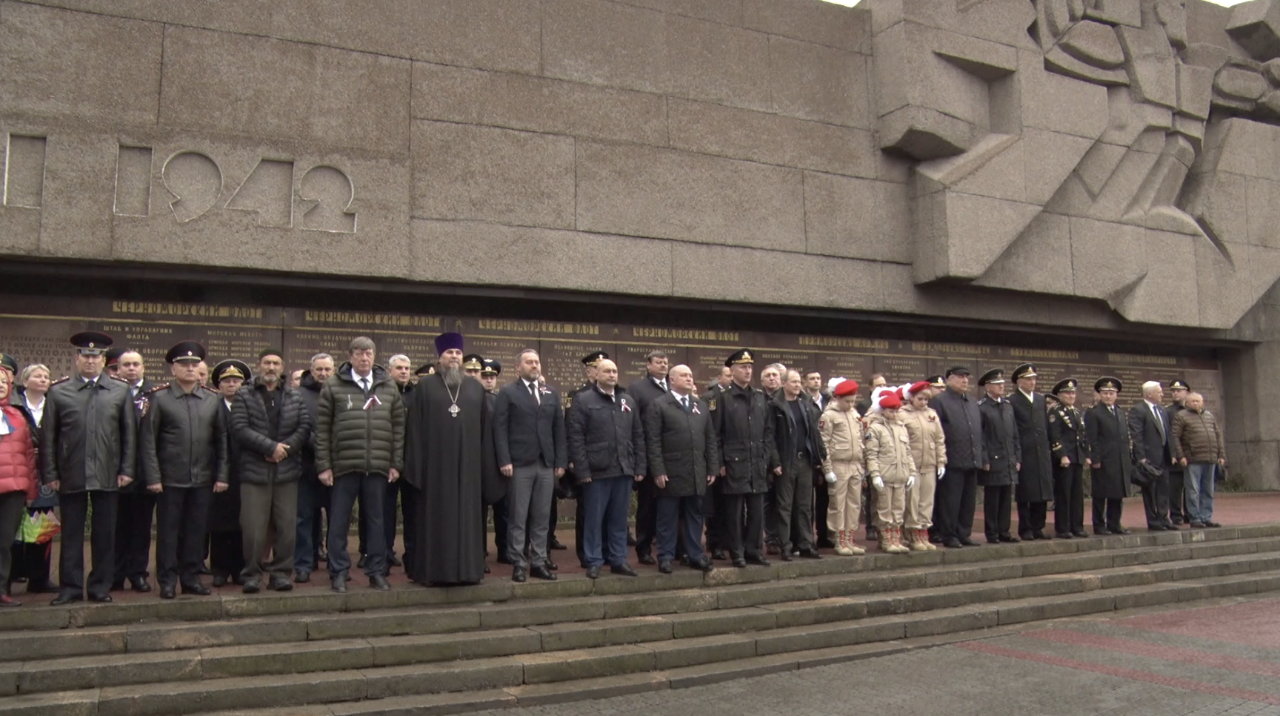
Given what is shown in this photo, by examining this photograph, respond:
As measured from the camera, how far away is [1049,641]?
7672 millimetres

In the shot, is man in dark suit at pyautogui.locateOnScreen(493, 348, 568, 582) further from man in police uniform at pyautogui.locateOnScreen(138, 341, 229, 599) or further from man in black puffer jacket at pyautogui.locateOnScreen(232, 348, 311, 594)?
man in police uniform at pyautogui.locateOnScreen(138, 341, 229, 599)

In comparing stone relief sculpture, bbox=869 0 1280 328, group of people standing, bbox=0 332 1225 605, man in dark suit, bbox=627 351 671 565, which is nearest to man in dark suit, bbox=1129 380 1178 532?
group of people standing, bbox=0 332 1225 605

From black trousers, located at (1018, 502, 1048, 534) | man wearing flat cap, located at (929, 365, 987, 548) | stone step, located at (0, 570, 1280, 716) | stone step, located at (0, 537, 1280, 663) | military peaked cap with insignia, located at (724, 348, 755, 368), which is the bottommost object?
stone step, located at (0, 570, 1280, 716)

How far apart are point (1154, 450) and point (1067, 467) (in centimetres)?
147

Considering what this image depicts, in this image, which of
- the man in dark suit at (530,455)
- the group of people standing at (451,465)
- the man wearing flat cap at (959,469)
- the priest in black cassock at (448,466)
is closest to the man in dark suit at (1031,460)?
the group of people standing at (451,465)

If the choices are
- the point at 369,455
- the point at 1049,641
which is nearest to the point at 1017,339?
the point at 1049,641

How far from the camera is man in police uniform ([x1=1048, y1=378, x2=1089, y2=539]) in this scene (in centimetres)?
1084

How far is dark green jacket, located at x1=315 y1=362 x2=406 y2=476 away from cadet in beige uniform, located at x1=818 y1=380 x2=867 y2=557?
158 inches

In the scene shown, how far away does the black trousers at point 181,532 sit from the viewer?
6.80 meters

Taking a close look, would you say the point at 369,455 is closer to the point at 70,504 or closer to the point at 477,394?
the point at 477,394

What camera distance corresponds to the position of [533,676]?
6312 millimetres

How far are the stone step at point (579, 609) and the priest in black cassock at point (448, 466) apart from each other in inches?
13.9

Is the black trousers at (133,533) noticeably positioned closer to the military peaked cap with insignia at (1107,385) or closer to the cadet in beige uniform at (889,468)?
the cadet in beige uniform at (889,468)

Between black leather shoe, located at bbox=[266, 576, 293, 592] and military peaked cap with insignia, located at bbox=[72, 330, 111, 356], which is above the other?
military peaked cap with insignia, located at bbox=[72, 330, 111, 356]
